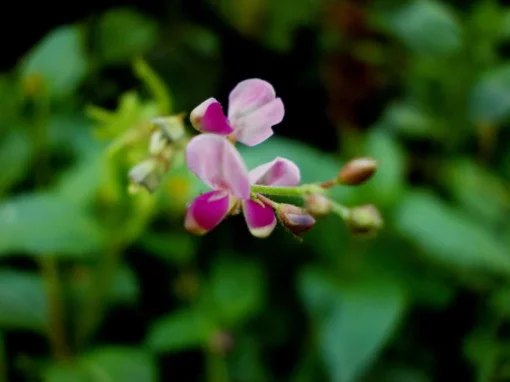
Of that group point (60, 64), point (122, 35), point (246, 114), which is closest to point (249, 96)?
point (246, 114)

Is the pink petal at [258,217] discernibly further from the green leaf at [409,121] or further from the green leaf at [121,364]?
the green leaf at [409,121]

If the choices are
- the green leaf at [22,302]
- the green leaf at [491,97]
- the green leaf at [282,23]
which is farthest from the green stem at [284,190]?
the green leaf at [282,23]

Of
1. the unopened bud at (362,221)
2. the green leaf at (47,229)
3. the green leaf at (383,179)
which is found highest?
the unopened bud at (362,221)

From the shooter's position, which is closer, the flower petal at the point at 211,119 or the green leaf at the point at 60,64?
the flower petal at the point at 211,119

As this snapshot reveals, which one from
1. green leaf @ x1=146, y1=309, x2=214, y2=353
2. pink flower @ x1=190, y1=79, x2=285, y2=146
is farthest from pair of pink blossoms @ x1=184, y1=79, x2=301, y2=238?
green leaf @ x1=146, y1=309, x2=214, y2=353

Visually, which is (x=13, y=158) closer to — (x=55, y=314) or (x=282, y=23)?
(x=55, y=314)

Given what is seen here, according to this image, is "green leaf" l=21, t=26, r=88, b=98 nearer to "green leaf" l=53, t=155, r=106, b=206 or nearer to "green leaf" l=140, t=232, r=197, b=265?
"green leaf" l=53, t=155, r=106, b=206
